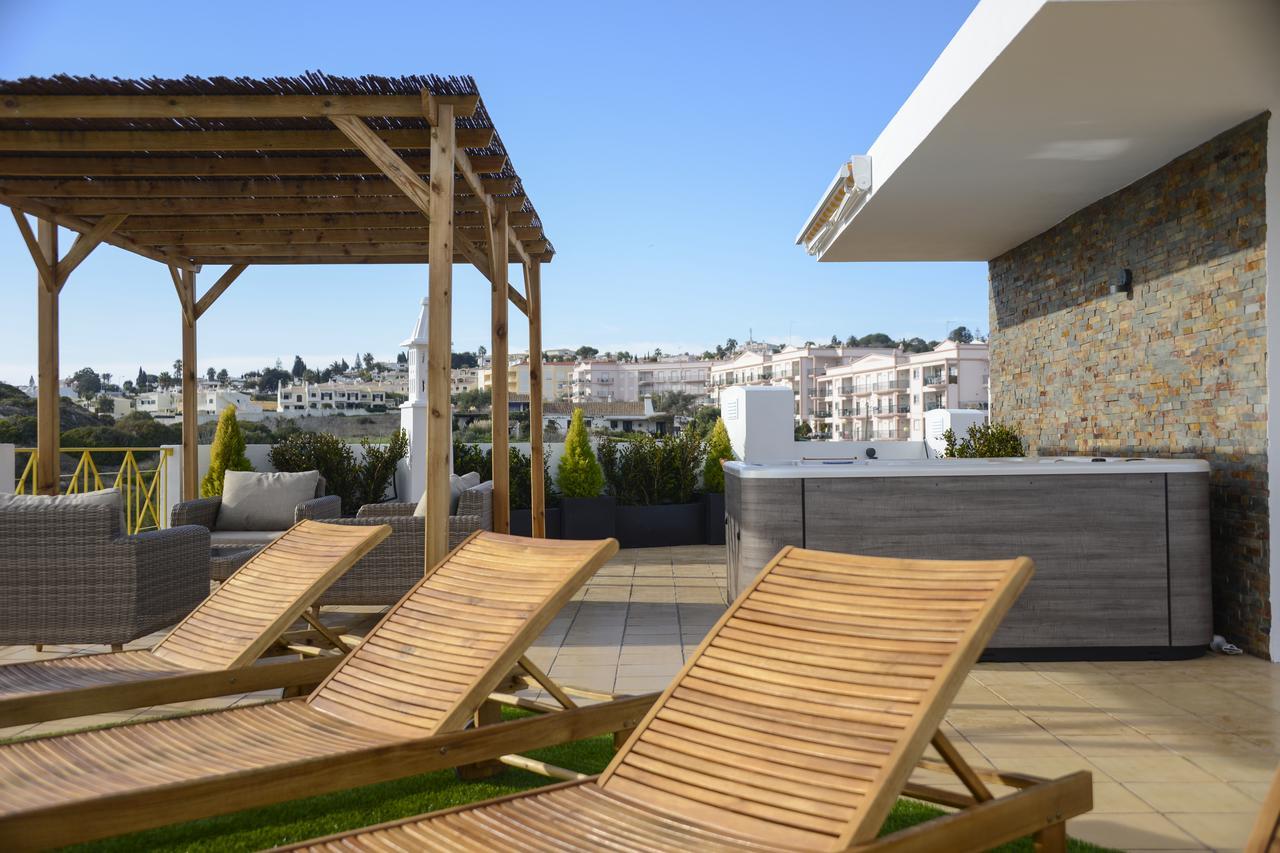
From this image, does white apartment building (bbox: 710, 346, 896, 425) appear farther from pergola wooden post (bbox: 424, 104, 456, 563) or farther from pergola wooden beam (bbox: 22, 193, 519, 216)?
pergola wooden post (bbox: 424, 104, 456, 563)

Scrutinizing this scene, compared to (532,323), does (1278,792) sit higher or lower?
lower

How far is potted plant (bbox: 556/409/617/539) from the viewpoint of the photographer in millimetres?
10266

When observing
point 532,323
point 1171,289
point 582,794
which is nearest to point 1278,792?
point 582,794

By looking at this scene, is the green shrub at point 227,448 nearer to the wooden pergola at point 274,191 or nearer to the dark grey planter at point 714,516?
the wooden pergola at point 274,191

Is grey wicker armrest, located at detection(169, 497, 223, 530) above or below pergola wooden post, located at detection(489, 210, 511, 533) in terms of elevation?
below

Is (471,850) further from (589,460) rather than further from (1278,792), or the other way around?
(589,460)

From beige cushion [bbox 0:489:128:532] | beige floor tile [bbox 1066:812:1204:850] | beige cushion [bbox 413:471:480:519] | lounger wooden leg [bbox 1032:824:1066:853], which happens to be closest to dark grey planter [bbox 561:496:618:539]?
beige cushion [bbox 413:471:480:519]

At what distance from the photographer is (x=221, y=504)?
7.89 metres

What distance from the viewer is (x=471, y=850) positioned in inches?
83.6

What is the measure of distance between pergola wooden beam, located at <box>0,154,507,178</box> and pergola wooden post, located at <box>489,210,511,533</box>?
0.93 metres

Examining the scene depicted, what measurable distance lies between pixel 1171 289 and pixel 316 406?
4053 cm

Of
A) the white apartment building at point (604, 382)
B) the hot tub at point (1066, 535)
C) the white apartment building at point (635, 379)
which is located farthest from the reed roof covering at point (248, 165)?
the white apartment building at point (635, 379)

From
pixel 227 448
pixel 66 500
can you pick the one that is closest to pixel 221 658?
pixel 66 500

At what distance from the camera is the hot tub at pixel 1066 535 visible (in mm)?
5199
